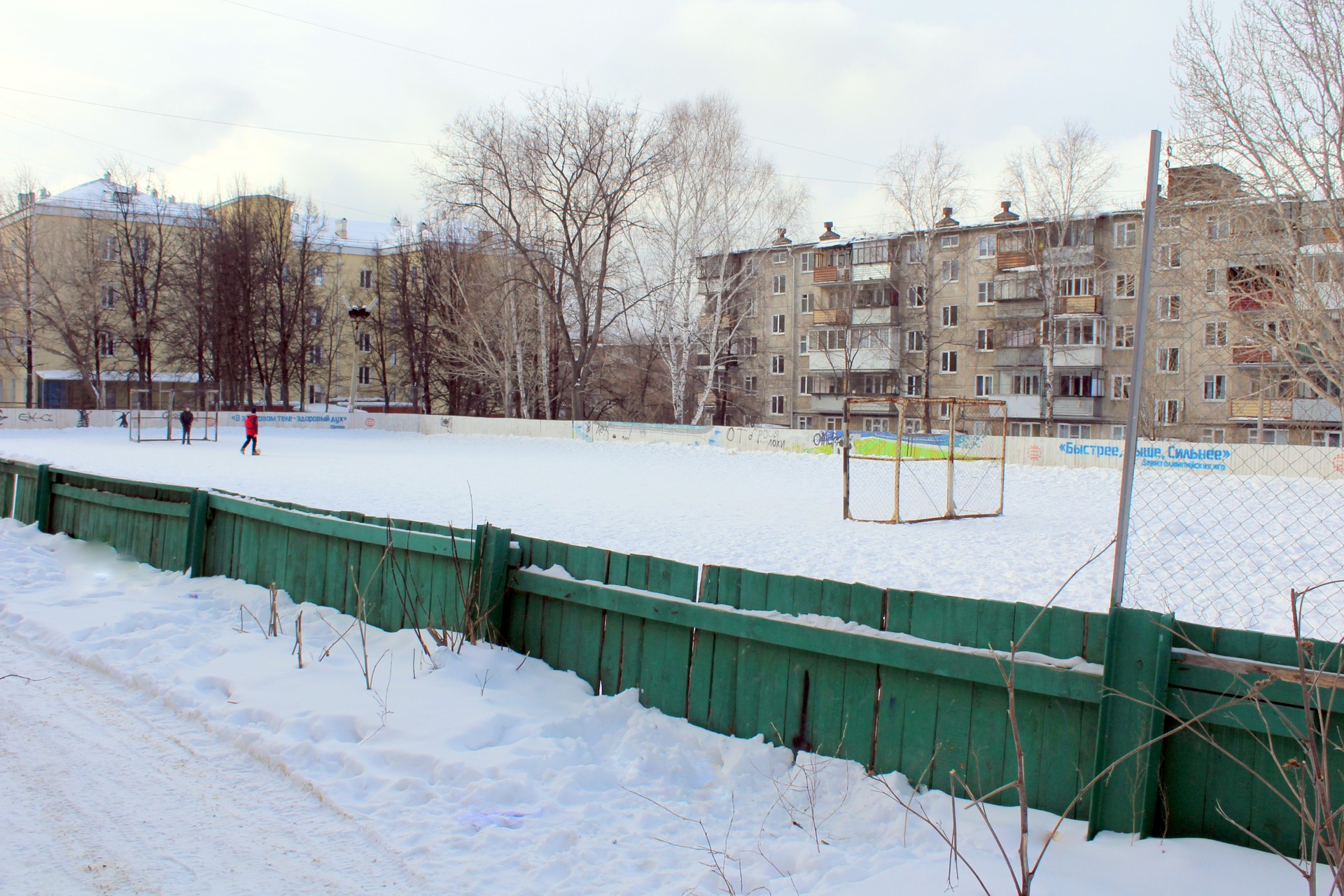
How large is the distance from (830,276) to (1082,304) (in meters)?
14.4

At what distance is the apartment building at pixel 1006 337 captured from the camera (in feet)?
127

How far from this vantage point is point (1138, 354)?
10.8 ft

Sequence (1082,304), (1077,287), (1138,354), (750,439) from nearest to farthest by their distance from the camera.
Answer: (1138,354) → (750,439) → (1082,304) → (1077,287)

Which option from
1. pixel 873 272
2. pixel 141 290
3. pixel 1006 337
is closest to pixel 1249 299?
pixel 1006 337

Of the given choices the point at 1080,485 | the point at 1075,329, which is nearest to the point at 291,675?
the point at 1080,485

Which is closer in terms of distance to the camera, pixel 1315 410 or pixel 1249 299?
pixel 1249 299

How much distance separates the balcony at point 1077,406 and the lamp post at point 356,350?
113ft

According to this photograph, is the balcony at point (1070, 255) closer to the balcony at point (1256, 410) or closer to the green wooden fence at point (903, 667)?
the balcony at point (1256, 410)

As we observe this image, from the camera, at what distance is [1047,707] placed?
3.59 metres

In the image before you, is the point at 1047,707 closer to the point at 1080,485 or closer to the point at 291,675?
the point at 291,675

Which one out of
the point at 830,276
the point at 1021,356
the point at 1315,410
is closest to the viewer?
the point at 1315,410

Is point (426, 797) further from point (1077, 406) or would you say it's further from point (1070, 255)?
point (1077, 406)

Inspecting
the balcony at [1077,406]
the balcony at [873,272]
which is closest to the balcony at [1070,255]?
the balcony at [1077,406]

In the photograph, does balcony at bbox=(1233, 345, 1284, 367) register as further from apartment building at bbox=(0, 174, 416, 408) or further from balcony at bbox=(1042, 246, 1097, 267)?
apartment building at bbox=(0, 174, 416, 408)
